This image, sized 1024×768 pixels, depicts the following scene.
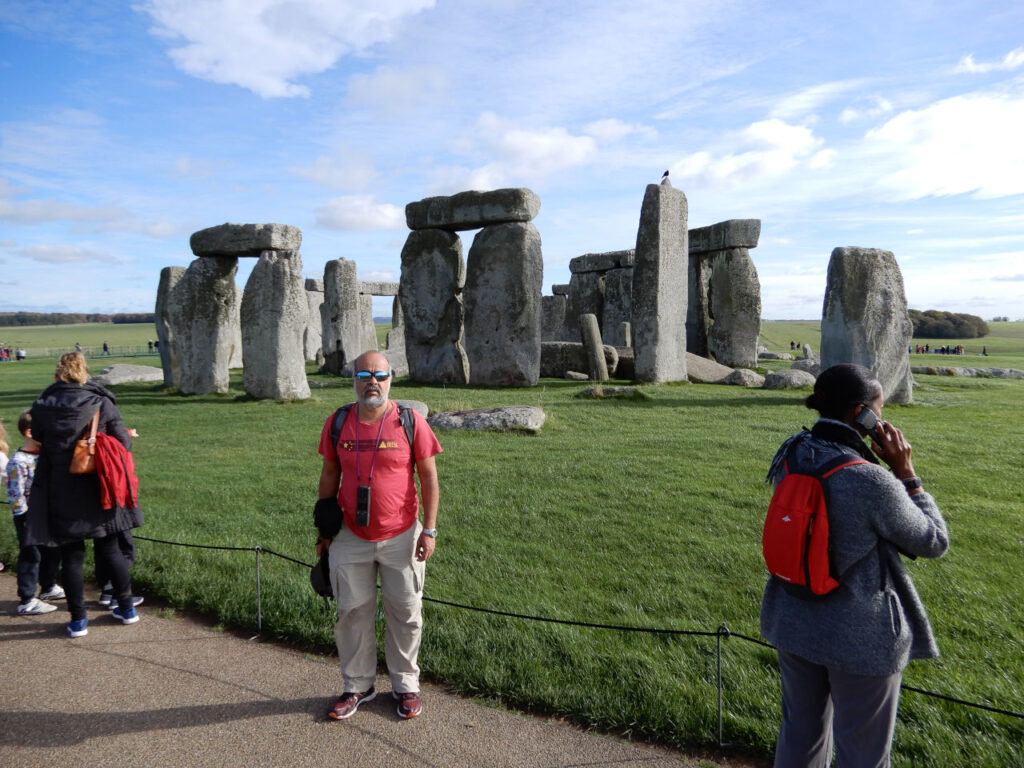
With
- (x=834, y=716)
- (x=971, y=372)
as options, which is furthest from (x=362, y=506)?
(x=971, y=372)

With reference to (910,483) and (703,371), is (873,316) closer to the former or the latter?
(703,371)

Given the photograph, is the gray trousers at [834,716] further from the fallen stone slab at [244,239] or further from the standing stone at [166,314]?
the standing stone at [166,314]

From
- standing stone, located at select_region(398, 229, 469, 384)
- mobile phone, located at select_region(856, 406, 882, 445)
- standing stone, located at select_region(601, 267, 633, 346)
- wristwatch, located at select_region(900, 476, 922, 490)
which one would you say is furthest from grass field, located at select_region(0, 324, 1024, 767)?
standing stone, located at select_region(601, 267, 633, 346)

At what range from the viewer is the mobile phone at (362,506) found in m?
3.17

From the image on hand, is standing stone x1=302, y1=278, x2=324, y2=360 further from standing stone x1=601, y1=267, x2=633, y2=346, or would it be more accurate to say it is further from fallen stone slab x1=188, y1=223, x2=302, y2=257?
fallen stone slab x1=188, y1=223, x2=302, y2=257

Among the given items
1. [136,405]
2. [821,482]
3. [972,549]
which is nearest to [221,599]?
[821,482]

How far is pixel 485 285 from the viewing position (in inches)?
593

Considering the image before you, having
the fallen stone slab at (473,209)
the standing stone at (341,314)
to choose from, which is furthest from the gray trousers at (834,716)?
the standing stone at (341,314)

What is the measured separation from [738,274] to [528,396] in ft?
32.7

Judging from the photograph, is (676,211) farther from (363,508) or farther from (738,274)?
(363,508)

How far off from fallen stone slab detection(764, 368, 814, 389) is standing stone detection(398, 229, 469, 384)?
21.4 ft

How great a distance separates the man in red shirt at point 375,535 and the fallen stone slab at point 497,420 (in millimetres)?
5664

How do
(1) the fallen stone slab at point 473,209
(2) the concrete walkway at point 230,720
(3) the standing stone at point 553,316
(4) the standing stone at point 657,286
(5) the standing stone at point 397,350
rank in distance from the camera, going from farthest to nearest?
1. (3) the standing stone at point 553,316
2. (5) the standing stone at point 397,350
3. (1) the fallen stone slab at point 473,209
4. (4) the standing stone at point 657,286
5. (2) the concrete walkway at point 230,720

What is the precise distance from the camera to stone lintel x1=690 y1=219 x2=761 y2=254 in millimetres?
19609
